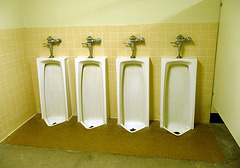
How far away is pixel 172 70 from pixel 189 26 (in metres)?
0.52

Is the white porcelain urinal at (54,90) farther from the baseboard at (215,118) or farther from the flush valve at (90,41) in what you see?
the baseboard at (215,118)

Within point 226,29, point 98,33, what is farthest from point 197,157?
point 98,33

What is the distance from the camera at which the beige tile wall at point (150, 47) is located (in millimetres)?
2537

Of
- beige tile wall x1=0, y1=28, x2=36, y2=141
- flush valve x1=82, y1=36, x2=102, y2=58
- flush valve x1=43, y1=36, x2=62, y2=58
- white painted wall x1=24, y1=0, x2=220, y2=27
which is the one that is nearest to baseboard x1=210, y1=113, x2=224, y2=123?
white painted wall x1=24, y1=0, x2=220, y2=27

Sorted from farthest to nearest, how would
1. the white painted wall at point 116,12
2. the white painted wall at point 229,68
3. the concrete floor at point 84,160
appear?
the white painted wall at point 116,12 < the concrete floor at point 84,160 < the white painted wall at point 229,68

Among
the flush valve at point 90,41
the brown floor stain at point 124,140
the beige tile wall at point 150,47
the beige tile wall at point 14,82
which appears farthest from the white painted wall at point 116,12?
the brown floor stain at point 124,140

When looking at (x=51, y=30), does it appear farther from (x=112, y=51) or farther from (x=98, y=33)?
(x=112, y=51)

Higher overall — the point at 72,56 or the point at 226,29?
the point at 226,29

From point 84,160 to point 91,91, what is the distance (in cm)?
97

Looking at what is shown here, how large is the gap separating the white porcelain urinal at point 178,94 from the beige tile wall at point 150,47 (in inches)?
5.4

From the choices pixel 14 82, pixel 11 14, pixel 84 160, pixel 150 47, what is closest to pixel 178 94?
pixel 150 47

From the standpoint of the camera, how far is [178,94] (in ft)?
8.80

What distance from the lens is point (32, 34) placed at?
9.39 ft

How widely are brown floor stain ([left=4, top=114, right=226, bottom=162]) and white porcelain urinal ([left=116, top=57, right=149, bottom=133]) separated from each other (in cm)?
14
